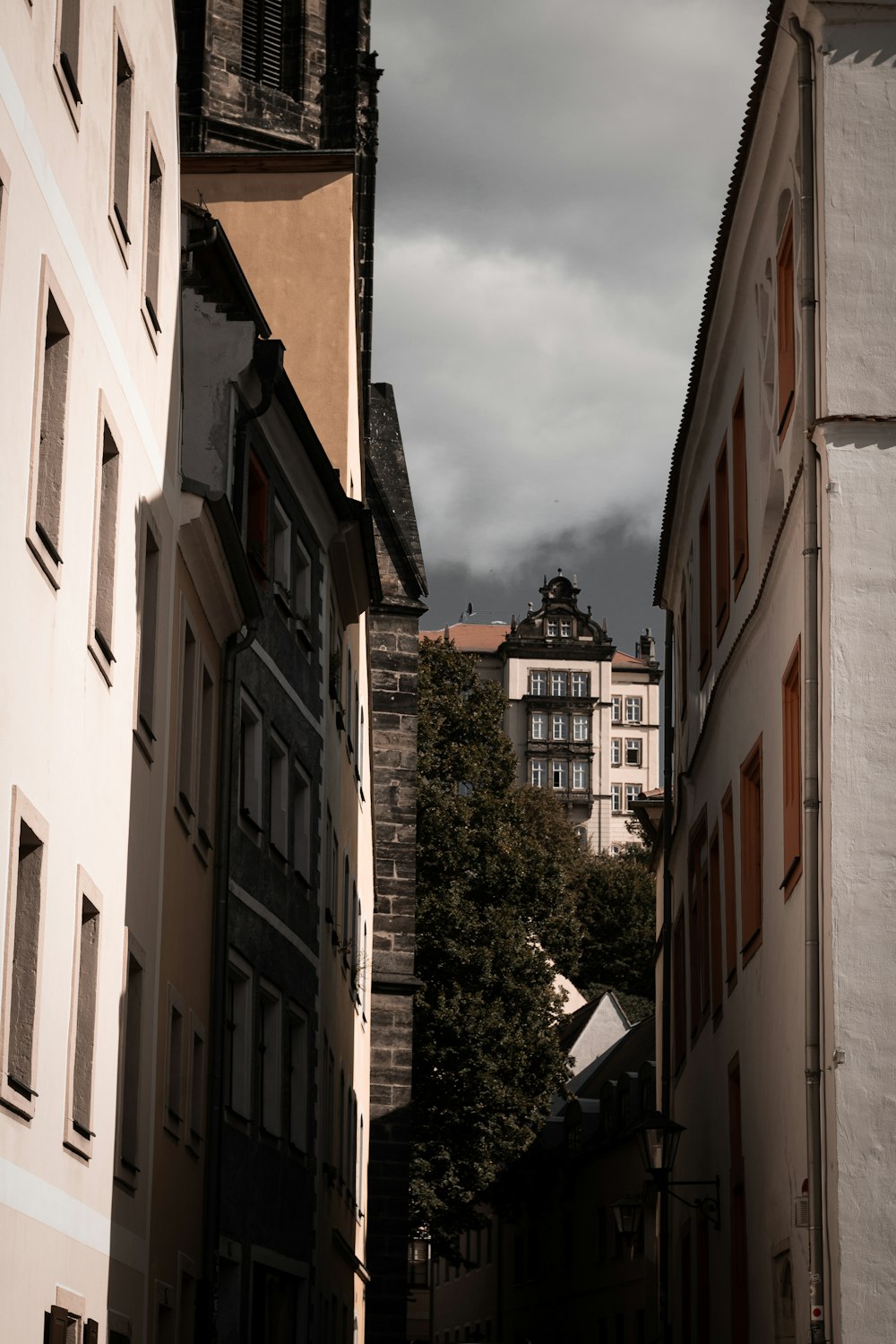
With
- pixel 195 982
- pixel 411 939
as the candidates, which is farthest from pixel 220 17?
pixel 195 982

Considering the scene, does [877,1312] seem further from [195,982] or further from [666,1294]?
[666,1294]

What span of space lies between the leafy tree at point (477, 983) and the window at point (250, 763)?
21358 mm

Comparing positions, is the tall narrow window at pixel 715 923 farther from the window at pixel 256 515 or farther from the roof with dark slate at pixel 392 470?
the roof with dark slate at pixel 392 470

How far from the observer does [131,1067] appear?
14.4 m

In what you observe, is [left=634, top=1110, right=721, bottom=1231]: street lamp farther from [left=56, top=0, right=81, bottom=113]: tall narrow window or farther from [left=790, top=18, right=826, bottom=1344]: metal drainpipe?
[left=56, top=0, right=81, bottom=113]: tall narrow window

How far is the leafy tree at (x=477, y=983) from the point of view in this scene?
4144 cm

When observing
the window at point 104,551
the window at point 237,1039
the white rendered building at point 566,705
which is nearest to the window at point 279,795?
the window at point 237,1039

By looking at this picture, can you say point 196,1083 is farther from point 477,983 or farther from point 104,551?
point 477,983

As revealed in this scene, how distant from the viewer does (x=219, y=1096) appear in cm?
1777

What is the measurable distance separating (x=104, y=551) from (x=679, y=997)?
1365cm

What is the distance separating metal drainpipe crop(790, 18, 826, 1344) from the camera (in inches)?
485

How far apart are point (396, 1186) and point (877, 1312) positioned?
2219 cm

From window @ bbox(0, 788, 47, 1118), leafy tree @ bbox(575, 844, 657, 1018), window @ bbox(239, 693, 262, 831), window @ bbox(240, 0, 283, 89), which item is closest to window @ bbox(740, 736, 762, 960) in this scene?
window @ bbox(239, 693, 262, 831)

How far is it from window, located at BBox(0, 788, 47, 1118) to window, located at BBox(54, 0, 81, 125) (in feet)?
13.2
